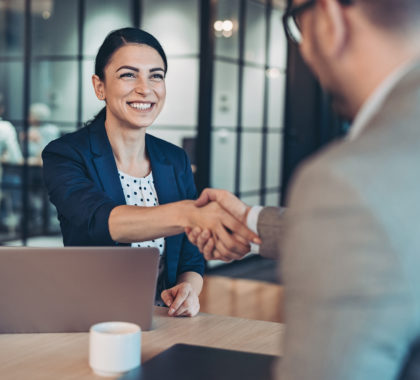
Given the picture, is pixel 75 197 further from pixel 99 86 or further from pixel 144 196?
pixel 99 86

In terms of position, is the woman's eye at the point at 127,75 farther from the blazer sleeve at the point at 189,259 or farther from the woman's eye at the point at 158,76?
the blazer sleeve at the point at 189,259

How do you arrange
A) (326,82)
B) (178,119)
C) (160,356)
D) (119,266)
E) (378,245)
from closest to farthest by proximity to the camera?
(378,245), (326,82), (160,356), (119,266), (178,119)

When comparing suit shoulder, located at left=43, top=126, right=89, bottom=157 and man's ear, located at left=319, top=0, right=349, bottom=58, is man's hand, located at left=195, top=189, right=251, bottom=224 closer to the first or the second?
suit shoulder, located at left=43, top=126, right=89, bottom=157

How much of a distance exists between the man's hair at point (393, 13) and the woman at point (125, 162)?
1.05 meters

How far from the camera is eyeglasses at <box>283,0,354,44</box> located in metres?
0.81

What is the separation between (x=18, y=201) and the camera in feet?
18.9

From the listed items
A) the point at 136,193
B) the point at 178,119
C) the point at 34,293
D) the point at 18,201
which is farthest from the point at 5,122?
the point at 34,293

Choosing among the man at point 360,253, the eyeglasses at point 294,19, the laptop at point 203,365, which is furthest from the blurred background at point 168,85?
the man at point 360,253

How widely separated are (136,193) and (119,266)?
65 cm

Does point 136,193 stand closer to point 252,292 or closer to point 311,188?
point 311,188

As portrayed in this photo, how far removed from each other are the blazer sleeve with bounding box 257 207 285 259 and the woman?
17.1 inches

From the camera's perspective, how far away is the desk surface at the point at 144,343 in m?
1.15

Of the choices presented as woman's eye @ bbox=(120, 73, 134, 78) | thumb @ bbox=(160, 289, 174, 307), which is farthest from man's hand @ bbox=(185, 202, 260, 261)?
woman's eye @ bbox=(120, 73, 134, 78)

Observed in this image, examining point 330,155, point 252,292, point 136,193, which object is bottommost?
point 252,292
